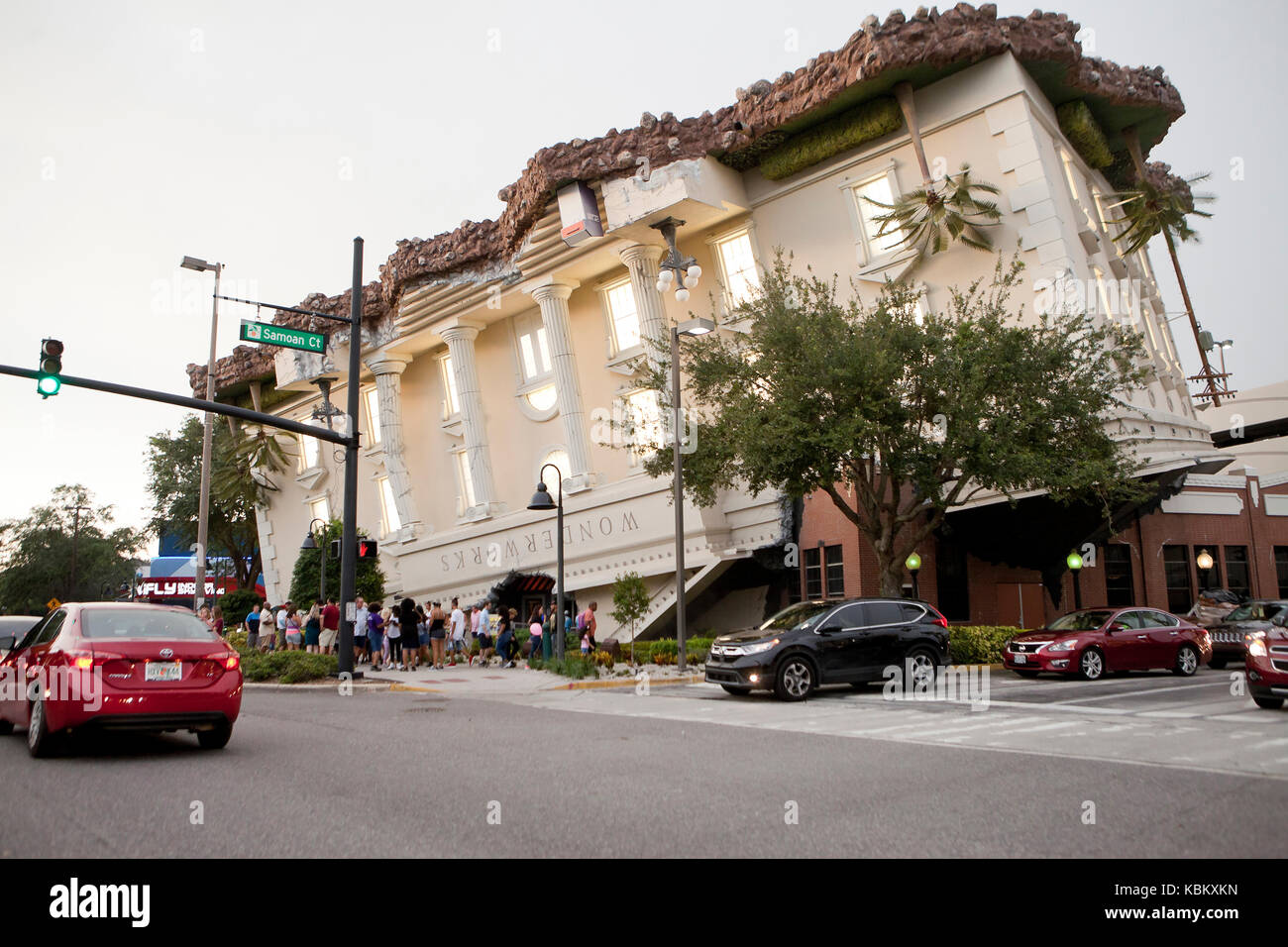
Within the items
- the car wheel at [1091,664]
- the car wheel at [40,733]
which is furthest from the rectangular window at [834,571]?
the car wheel at [40,733]

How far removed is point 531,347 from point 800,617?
23.1 metres

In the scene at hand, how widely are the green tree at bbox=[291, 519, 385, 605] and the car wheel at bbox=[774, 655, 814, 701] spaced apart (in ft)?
90.9

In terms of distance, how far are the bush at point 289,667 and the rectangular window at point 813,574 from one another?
13269 mm

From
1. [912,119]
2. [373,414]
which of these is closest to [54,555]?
[373,414]

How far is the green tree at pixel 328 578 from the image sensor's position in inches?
1560

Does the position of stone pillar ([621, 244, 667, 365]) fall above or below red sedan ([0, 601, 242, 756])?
above

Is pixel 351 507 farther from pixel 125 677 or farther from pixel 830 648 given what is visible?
pixel 125 677

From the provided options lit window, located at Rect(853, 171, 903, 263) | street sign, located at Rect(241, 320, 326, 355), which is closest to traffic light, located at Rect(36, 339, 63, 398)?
street sign, located at Rect(241, 320, 326, 355)

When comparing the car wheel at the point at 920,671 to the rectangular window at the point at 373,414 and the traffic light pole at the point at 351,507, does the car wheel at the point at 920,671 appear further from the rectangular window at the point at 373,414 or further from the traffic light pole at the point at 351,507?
the rectangular window at the point at 373,414

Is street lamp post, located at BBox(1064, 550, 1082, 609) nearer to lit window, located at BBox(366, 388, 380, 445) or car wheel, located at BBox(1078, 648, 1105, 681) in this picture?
car wheel, located at BBox(1078, 648, 1105, 681)

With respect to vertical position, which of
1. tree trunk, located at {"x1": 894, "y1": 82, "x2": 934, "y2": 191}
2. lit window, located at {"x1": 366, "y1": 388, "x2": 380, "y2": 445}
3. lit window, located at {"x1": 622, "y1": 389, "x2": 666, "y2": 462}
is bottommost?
lit window, located at {"x1": 622, "y1": 389, "x2": 666, "y2": 462}

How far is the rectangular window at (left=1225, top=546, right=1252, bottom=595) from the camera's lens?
33219 millimetres

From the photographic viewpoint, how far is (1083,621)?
19.1m
